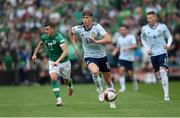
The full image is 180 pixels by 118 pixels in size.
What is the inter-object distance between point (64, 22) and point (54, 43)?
1745 cm

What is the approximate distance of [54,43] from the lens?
19156 mm

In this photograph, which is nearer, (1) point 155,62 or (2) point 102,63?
(2) point 102,63

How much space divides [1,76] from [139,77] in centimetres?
713

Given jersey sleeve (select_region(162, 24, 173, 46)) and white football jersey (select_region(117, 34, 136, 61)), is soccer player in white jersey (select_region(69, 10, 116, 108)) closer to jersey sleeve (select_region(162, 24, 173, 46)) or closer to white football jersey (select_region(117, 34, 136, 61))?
jersey sleeve (select_region(162, 24, 173, 46))

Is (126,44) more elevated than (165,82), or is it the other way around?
(126,44)

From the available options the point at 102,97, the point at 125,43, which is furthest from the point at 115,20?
the point at 102,97

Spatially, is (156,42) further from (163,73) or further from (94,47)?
(94,47)

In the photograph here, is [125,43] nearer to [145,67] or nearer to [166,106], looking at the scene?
[145,67]

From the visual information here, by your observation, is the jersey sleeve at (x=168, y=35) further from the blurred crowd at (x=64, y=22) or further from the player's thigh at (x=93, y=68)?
the blurred crowd at (x=64, y=22)

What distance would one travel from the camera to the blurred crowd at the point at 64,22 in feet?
113

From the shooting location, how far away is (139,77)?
34531 millimetres

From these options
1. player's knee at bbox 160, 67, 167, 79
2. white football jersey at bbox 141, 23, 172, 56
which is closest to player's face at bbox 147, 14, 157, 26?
white football jersey at bbox 141, 23, 172, 56

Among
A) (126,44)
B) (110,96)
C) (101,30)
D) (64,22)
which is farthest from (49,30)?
(64,22)

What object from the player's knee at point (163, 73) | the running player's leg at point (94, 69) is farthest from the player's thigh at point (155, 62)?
the running player's leg at point (94, 69)
